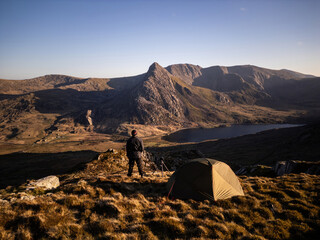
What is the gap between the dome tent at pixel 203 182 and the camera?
1087 cm

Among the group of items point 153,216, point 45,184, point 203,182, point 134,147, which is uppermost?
point 134,147

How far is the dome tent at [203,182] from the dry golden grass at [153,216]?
22.5 inches

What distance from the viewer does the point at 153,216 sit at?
8.34m

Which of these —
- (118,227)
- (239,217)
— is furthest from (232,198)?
(118,227)

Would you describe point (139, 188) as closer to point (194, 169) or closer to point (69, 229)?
point (194, 169)

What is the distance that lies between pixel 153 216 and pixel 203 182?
179 inches

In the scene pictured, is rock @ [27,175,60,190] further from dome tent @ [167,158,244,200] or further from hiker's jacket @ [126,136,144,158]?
dome tent @ [167,158,244,200]

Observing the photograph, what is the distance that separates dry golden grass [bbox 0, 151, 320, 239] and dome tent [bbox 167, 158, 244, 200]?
1.87 feet

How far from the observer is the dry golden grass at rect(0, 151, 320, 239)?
22.6 feet

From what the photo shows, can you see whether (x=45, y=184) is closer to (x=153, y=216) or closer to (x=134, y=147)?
(x=134, y=147)

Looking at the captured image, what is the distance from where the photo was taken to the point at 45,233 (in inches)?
260

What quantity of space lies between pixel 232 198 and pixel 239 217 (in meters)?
2.34

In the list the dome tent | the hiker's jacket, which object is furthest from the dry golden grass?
the hiker's jacket

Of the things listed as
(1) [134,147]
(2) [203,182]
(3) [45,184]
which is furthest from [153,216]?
(3) [45,184]
